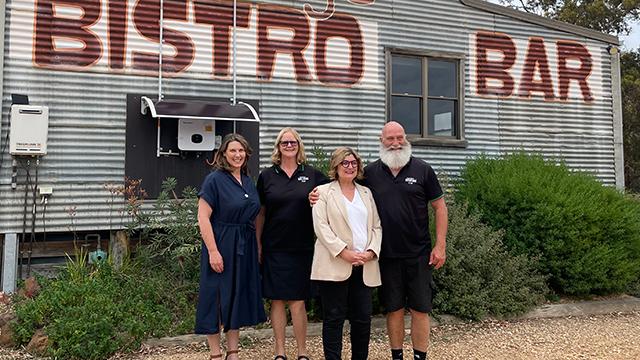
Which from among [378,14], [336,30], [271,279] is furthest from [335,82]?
[271,279]

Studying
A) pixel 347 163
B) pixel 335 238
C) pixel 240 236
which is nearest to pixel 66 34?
pixel 240 236

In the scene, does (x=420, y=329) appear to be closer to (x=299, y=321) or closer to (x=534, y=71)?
(x=299, y=321)

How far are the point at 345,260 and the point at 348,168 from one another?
0.70 m

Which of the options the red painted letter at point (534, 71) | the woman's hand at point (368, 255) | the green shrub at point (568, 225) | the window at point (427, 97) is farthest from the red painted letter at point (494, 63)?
the woman's hand at point (368, 255)

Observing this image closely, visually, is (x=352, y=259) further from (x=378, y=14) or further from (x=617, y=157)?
(x=617, y=157)

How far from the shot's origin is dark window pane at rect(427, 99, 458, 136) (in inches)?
364

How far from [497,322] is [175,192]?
442 centimetres

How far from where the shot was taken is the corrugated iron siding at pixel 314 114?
6992mm

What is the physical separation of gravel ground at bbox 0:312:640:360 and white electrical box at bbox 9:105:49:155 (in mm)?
2727

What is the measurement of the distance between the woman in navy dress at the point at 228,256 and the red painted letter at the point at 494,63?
6328 mm

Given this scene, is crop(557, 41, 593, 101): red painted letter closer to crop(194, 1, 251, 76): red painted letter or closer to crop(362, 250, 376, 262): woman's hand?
crop(194, 1, 251, 76): red painted letter

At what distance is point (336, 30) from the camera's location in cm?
849

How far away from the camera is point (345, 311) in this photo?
415cm

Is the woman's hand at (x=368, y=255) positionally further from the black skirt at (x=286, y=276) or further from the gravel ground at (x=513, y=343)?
the gravel ground at (x=513, y=343)
